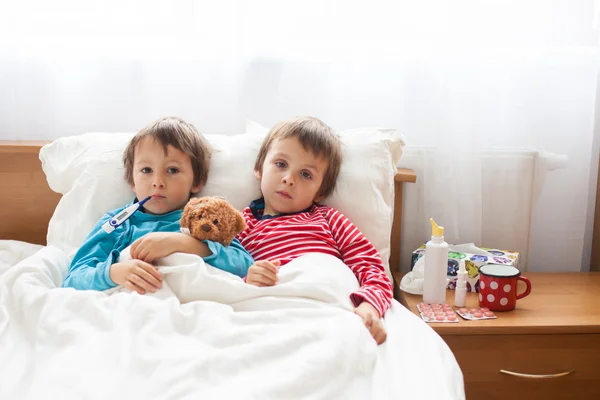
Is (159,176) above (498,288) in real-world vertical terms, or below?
above

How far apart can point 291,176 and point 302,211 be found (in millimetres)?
109

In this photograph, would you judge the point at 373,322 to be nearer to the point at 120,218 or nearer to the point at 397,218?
the point at 120,218

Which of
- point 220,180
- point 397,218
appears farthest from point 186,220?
point 397,218

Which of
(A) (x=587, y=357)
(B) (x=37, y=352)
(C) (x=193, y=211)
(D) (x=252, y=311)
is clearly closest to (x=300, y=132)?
(C) (x=193, y=211)

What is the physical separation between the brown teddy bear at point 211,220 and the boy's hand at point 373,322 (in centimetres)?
31

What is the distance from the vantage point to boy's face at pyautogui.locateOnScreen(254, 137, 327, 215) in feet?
4.86

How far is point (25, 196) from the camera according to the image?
5.96ft

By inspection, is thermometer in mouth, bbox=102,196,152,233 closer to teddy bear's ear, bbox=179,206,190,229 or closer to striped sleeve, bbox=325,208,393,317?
teddy bear's ear, bbox=179,206,190,229

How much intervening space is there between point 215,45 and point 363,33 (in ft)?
1.37

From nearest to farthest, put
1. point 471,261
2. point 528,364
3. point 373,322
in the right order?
point 373,322 → point 528,364 → point 471,261

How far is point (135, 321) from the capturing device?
3.66 feet

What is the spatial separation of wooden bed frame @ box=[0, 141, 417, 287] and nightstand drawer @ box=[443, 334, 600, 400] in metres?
0.36

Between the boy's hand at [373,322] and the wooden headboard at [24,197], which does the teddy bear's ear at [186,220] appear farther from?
the wooden headboard at [24,197]

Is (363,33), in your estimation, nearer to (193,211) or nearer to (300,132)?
(300,132)
